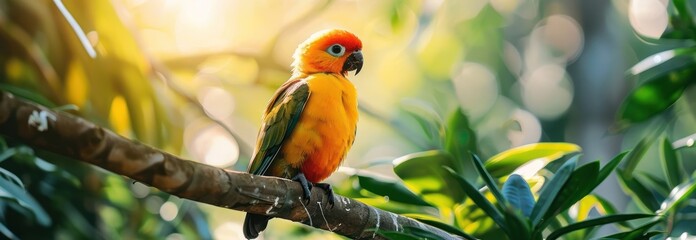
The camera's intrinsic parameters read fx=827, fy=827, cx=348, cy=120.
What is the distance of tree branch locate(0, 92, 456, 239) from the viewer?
1.34 meters

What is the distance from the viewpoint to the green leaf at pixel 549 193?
2.21m

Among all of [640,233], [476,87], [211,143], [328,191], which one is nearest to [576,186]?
[640,233]

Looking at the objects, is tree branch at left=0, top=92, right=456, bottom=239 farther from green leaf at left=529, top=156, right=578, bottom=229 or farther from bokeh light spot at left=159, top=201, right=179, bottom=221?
bokeh light spot at left=159, top=201, right=179, bottom=221

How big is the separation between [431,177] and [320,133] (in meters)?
0.38

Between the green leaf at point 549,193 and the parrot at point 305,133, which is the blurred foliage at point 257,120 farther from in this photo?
the parrot at point 305,133

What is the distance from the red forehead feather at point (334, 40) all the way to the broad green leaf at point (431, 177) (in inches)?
22.0

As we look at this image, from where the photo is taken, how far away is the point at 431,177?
266 centimetres

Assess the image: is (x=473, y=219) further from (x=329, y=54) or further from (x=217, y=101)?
(x=217, y=101)

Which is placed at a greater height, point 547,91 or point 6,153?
point 6,153

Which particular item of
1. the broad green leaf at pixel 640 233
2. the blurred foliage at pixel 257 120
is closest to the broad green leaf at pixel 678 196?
the blurred foliage at pixel 257 120

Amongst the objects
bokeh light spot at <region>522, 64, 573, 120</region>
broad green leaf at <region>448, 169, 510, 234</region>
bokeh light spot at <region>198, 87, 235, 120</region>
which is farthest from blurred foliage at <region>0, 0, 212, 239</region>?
bokeh light spot at <region>522, 64, 573, 120</region>

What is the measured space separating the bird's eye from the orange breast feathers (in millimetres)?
293

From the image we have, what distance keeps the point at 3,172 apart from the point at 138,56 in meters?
1.13

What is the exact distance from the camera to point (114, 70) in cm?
388
